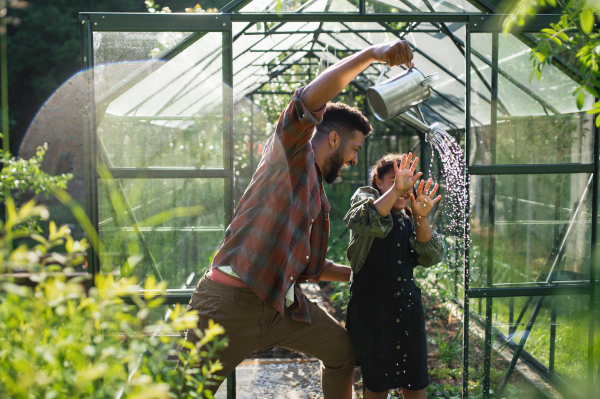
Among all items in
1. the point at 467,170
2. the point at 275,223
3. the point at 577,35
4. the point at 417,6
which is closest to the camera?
the point at 577,35

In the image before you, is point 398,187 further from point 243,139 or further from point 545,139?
point 243,139

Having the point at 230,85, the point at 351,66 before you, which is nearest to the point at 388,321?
the point at 351,66

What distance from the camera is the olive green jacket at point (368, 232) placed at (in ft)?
6.34

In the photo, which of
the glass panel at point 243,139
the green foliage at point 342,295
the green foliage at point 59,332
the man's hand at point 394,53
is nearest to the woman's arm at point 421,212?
the man's hand at point 394,53

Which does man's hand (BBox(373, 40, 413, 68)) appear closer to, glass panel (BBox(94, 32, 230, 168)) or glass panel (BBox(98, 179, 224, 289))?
glass panel (BBox(94, 32, 230, 168))

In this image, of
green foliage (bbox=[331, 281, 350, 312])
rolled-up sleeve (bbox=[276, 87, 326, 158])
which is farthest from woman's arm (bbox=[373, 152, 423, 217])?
green foliage (bbox=[331, 281, 350, 312])

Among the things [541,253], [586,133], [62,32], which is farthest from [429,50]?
[62,32]

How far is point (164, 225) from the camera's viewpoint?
2.47 meters

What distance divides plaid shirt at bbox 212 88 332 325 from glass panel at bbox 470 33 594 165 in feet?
4.17

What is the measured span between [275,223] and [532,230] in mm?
1630

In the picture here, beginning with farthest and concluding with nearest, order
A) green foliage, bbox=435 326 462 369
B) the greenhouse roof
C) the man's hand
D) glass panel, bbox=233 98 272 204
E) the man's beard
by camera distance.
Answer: glass panel, bbox=233 98 272 204
green foliage, bbox=435 326 462 369
the greenhouse roof
the man's beard
the man's hand

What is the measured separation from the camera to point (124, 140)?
2375 millimetres

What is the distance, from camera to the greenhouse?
7.67 ft

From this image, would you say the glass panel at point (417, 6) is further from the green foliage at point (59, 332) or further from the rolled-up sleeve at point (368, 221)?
the green foliage at point (59, 332)
